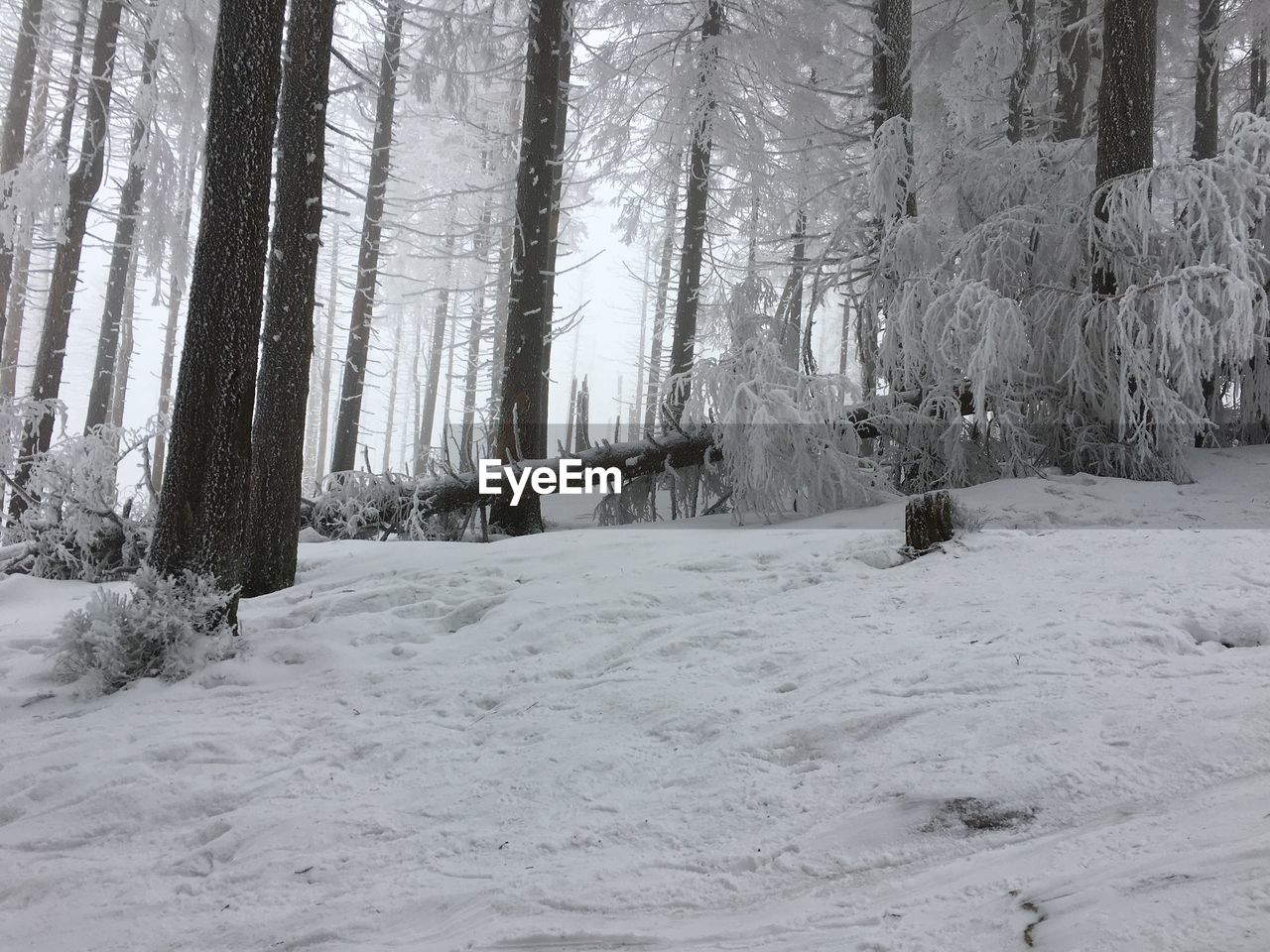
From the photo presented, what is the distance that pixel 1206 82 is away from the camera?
11.2 metres

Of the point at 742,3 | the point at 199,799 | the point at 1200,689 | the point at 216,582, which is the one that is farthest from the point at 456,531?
the point at 742,3

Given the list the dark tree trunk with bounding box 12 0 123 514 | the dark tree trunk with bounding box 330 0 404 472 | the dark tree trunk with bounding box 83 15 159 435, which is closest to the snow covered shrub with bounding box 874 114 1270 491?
the dark tree trunk with bounding box 330 0 404 472

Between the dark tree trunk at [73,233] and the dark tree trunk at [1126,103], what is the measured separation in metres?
11.9

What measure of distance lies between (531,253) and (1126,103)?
563 cm

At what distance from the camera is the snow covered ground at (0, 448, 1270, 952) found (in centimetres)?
215

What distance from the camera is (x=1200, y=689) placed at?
281 centimetres

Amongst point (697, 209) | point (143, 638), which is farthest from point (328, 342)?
point (143, 638)

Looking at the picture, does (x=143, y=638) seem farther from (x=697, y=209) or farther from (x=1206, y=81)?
(x=1206, y=81)

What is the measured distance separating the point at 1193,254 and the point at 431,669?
6.59m

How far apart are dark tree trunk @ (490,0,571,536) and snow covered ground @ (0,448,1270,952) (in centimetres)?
333

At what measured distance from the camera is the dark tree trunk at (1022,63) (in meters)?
10.8

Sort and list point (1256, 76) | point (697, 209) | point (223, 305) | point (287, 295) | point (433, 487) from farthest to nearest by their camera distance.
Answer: point (1256, 76), point (697, 209), point (433, 487), point (287, 295), point (223, 305)

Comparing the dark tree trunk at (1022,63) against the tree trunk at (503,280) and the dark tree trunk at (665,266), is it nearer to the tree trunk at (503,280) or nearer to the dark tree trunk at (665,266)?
the dark tree trunk at (665,266)

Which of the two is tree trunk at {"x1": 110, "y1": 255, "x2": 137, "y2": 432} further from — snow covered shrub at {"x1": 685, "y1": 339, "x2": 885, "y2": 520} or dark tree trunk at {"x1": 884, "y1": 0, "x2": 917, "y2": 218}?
dark tree trunk at {"x1": 884, "y1": 0, "x2": 917, "y2": 218}
